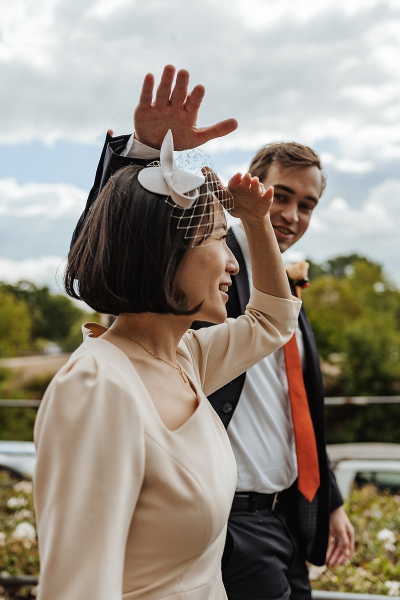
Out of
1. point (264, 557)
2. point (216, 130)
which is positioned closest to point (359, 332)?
point (264, 557)

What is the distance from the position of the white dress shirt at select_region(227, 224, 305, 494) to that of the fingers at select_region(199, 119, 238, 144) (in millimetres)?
930

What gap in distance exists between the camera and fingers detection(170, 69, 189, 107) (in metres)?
1.26

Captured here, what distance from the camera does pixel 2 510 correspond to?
17.0 feet

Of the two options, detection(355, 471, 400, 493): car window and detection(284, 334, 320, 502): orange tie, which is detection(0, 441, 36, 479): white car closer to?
detection(355, 471, 400, 493): car window

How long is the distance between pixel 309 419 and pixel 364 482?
457cm

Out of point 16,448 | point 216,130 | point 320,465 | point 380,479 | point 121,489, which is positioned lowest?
point 16,448

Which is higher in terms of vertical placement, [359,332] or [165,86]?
[165,86]

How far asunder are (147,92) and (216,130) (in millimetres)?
198

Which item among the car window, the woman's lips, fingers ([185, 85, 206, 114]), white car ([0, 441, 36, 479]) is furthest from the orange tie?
white car ([0, 441, 36, 479])

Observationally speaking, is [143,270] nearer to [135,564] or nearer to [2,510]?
[135,564]

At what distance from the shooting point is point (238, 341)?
1.62 meters

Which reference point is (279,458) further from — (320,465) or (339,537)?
(339,537)

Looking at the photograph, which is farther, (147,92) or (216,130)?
(216,130)

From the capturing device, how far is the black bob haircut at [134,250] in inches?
45.9
